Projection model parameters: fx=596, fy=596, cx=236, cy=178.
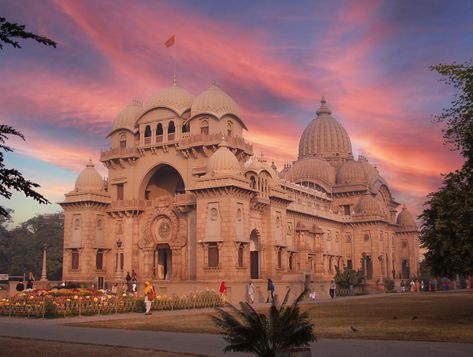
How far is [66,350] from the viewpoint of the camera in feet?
55.3

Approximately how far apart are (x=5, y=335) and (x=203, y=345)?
307 inches

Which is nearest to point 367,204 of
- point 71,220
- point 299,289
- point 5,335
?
point 299,289

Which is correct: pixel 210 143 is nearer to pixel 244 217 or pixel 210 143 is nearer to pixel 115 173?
pixel 244 217

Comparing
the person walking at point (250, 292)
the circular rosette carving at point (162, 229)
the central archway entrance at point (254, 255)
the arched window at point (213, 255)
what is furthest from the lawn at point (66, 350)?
the circular rosette carving at point (162, 229)

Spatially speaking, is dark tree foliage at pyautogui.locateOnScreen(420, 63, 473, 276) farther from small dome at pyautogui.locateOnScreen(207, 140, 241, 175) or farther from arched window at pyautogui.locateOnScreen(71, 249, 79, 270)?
arched window at pyautogui.locateOnScreen(71, 249, 79, 270)

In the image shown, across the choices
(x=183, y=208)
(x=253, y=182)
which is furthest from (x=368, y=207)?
(x=183, y=208)

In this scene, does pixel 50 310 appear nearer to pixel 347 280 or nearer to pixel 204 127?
pixel 204 127

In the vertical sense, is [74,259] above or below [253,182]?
below

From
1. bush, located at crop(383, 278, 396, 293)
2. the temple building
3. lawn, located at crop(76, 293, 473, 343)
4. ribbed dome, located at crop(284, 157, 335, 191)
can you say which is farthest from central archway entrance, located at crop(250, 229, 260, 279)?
ribbed dome, located at crop(284, 157, 335, 191)

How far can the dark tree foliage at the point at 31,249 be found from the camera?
8475 centimetres

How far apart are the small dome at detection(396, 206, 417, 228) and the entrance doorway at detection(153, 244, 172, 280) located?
4993 centimetres

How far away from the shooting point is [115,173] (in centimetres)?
6397

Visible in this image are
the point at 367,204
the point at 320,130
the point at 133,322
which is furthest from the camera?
the point at 320,130

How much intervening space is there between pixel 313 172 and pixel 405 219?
57.1 feet
